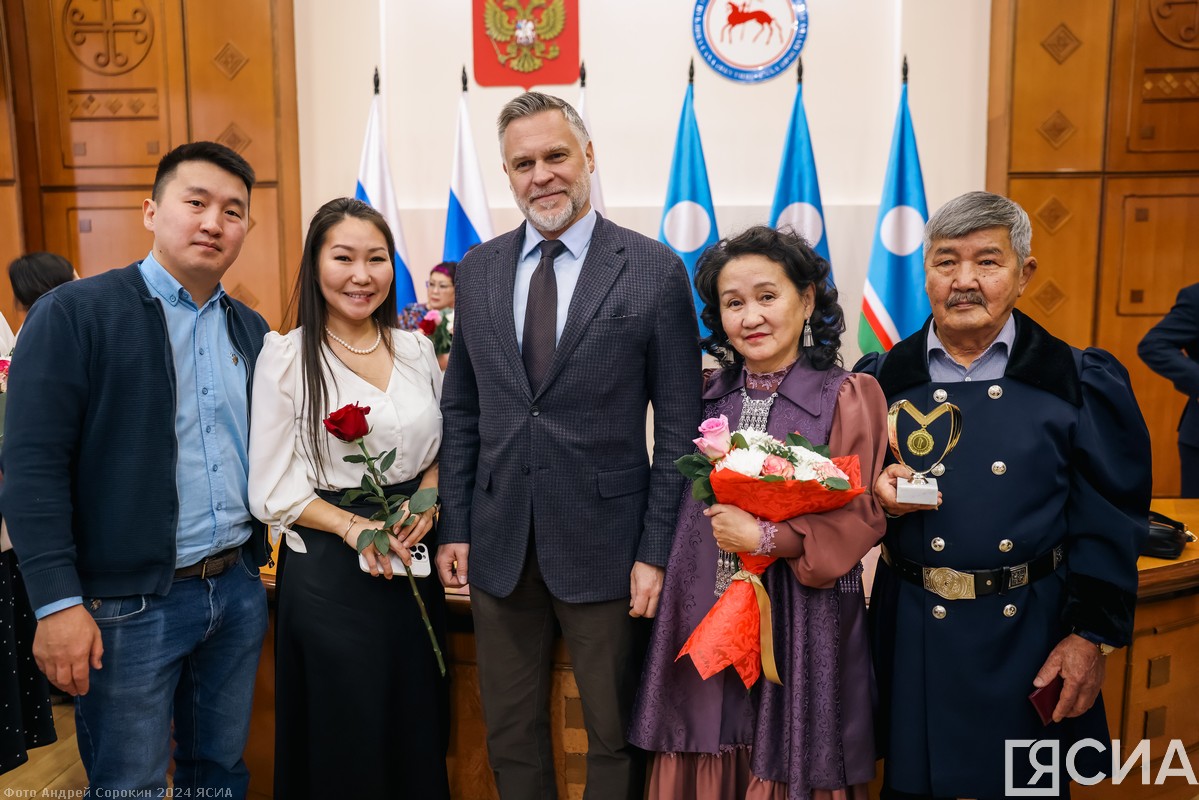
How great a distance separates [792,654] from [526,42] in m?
4.38

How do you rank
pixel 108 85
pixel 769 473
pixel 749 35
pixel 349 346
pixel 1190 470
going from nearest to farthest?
pixel 769 473
pixel 349 346
pixel 1190 470
pixel 749 35
pixel 108 85

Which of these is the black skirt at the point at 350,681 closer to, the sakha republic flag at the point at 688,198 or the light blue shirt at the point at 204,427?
the light blue shirt at the point at 204,427

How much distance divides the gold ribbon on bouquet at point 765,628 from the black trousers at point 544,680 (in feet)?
1.04

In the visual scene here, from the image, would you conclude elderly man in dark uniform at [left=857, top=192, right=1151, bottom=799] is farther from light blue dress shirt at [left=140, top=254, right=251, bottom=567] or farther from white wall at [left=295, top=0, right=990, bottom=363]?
white wall at [left=295, top=0, right=990, bottom=363]

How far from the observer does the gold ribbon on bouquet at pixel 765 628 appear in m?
1.57

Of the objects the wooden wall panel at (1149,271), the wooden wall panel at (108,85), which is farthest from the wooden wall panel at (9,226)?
the wooden wall panel at (1149,271)

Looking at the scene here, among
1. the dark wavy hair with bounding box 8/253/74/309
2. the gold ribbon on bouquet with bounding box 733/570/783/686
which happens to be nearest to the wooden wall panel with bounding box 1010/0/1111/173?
the gold ribbon on bouquet with bounding box 733/570/783/686

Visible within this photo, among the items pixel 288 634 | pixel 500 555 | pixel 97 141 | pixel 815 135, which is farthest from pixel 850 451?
pixel 97 141

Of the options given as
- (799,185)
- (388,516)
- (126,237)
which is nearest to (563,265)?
(388,516)

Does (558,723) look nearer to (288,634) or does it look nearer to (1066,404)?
(288,634)

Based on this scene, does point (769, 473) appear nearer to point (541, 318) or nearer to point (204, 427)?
point (541, 318)

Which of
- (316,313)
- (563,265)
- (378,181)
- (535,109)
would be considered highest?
(378,181)

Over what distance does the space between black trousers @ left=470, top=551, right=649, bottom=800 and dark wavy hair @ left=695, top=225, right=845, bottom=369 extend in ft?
2.21

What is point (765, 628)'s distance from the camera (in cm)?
157
